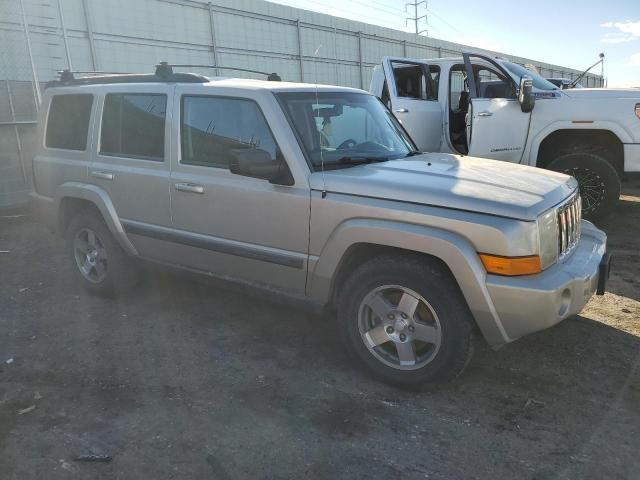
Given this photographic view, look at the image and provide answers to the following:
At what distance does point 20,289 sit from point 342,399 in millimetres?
3711

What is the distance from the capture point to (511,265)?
274cm

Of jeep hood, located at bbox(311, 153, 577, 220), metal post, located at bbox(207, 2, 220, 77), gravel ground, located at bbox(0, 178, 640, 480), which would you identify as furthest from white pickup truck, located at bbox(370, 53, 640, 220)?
metal post, located at bbox(207, 2, 220, 77)

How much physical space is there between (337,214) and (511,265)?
3.37 feet

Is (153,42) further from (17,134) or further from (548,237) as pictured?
(548,237)

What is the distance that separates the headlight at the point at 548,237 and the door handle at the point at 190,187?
224 cm

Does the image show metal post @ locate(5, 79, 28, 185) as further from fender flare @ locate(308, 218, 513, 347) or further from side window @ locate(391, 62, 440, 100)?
fender flare @ locate(308, 218, 513, 347)

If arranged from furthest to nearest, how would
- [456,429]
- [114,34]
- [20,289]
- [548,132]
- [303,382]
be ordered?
1. [114,34]
2. [548,132]
3. [20,289]
4. [303,382]
5. [456,429]

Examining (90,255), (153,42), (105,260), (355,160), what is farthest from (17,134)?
(355,160)

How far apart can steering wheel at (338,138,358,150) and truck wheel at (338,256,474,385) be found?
3.07 ft

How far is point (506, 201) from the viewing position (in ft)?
9.23

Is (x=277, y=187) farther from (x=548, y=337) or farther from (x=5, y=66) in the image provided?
(x=5, y=66)

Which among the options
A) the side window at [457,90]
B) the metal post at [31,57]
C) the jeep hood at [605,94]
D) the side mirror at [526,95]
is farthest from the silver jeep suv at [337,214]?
the metal post at [31,57]

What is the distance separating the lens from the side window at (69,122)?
15.3 feet

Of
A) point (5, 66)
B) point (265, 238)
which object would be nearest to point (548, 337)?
point (265, 238)
